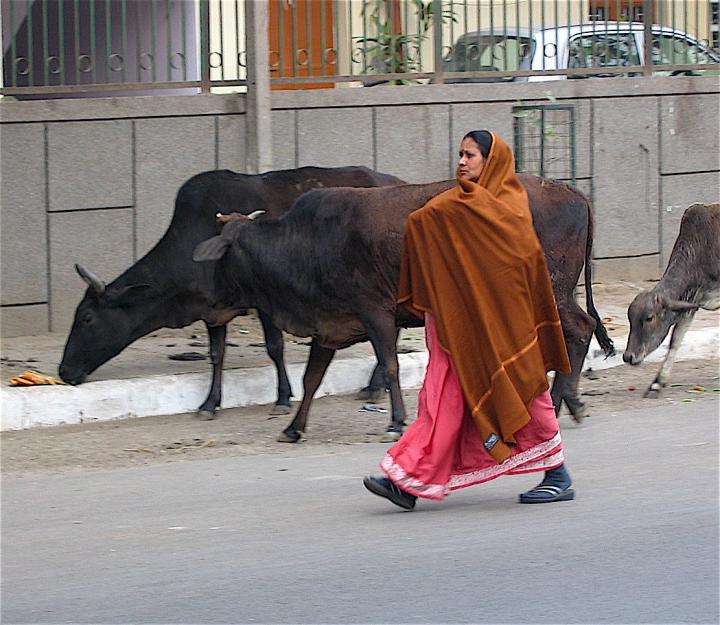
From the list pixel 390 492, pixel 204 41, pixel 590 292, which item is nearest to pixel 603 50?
pixel 204 41

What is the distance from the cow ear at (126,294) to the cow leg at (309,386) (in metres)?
1.51

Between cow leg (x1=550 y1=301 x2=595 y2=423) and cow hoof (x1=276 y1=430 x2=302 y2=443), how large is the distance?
1.52 meters

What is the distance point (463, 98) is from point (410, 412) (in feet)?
12.7

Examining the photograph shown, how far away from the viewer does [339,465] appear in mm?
7469

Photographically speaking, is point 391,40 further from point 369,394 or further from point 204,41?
point 369,394

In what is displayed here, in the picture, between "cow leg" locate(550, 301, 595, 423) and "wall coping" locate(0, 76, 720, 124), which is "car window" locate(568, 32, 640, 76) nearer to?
"wall coping" locate(0, 76, 720, 124)

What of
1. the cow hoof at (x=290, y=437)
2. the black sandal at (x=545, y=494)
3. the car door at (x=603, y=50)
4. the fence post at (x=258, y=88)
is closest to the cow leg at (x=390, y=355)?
the cow hoof at (x=290, y=437)

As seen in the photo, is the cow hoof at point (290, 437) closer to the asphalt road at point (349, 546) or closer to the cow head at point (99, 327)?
the asphalt road at point (349, 546)

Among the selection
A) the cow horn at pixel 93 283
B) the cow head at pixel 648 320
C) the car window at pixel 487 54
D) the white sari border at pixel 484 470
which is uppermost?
the car window at pixel 487 54

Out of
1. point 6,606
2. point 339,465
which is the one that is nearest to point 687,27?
point 339,465

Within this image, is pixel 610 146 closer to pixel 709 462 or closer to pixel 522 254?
pixel 709 462

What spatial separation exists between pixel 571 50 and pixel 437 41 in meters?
1.37

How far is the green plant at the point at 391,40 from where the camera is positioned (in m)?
11.6

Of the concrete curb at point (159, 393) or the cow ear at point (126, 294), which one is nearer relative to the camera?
the concrete curb at point (159, 393)
